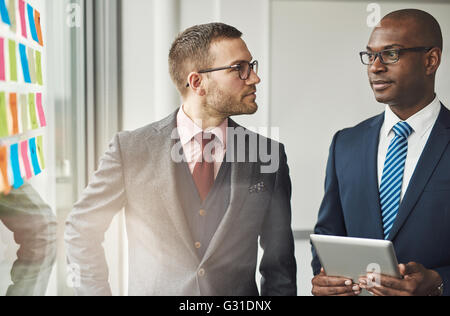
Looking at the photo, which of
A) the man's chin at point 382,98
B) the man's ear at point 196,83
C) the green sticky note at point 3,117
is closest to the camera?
the green sticky note at point 3,117

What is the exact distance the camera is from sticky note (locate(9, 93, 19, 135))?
1.80 m

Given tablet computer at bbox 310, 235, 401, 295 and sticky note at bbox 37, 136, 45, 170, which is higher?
sticky note at bbox 37, 136, 45, 170

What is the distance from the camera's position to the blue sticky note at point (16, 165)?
1.82 meters

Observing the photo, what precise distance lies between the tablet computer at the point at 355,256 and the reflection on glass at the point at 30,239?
98cm

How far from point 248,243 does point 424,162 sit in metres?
0.72

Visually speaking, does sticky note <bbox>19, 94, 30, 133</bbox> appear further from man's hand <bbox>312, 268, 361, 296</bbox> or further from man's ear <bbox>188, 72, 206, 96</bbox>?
man's hand <bbox>312, 268, 361, 296</bbox>

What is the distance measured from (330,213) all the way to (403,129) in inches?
16.7

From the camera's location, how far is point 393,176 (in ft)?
6.37

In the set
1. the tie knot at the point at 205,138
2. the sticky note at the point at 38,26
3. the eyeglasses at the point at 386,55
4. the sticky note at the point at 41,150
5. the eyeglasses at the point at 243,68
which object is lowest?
the sticky note at the point at 41,150

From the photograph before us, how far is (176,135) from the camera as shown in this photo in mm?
1923

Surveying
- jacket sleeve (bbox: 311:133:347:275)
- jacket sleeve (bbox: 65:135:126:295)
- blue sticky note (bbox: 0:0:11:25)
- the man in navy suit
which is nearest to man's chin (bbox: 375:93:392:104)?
the man in navy suit

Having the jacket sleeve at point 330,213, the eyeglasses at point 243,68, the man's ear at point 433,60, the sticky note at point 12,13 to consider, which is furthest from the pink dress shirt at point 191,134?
the man's ear at point 433,60

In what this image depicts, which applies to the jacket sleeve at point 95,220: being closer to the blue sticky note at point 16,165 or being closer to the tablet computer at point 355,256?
the blue sticky note at point 16,165

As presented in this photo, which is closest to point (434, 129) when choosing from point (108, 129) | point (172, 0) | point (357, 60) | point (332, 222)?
point (357, 60)
